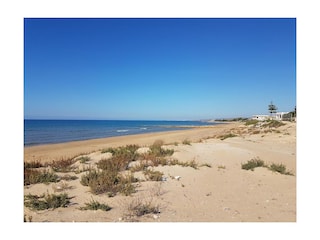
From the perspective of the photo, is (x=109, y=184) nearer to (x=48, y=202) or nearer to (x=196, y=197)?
(x=48, y=202)

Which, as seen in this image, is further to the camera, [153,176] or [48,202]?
[153,176]

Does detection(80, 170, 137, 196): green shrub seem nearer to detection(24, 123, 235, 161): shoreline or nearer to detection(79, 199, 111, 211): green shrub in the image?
detection(79, 199, 111, 211): green shrub

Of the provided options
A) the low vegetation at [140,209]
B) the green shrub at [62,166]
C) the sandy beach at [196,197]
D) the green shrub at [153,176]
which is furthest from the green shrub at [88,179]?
the low vegetation at [140,209]

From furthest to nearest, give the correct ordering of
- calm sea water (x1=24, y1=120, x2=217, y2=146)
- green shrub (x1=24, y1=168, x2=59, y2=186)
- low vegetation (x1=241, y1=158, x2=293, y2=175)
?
1. calm sea water (x1=24, y1=120, x2=217, y2=146)
2. low vegetation (x1=241, y1=158, x2=293, y2=175)
3. green shrub (x1=24, y1=168, x2=59, y2=186)

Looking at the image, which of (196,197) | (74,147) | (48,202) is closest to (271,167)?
(196,197)

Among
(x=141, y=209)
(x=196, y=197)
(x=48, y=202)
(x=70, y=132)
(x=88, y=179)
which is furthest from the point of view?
(x=70, y=132)

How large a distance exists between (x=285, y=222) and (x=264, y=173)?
2786 millimetres

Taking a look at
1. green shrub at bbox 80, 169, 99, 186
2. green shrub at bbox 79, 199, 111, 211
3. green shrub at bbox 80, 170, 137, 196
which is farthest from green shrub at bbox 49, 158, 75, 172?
green shrub at bbox 79, 199, 111, 211

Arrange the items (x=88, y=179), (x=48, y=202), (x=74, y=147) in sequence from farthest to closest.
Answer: (x=74, y=147) → (x=88, y=179) → (x=48, y=202)

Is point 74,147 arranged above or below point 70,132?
below
